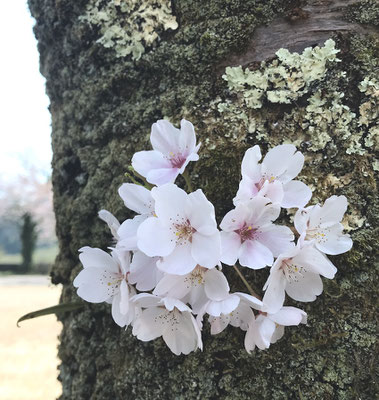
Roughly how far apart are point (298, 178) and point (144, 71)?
51 cm

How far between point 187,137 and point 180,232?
0.71 feet

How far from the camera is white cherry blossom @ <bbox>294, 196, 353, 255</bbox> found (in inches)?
32.2

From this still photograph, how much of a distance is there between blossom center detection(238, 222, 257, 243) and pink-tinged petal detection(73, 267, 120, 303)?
11.1 inches

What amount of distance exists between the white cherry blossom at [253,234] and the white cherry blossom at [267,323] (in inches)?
4.5

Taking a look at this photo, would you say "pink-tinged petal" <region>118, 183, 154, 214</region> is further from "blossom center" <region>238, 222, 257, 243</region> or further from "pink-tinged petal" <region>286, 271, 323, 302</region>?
"pink-tinged petal" <region>286, 271, 323, 302</region>

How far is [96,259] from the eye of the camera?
2.92 feet

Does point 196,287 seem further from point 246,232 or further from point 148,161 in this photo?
point 148,161

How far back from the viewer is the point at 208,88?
1.03 m

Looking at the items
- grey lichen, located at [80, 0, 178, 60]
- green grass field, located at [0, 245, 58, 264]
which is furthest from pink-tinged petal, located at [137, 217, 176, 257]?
green grass field, located at [0, 245, 58, 264]

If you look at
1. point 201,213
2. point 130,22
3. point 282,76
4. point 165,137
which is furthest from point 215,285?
point 130,22

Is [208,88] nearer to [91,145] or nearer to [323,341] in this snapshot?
[91,145]

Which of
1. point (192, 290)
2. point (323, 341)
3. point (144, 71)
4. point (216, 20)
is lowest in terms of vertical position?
point (323, 341)

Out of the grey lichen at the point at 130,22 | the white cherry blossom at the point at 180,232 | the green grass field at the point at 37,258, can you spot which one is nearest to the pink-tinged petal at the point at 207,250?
the white cherry blossom at the point at 180,232

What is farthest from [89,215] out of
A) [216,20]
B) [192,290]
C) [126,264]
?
[216,20]
